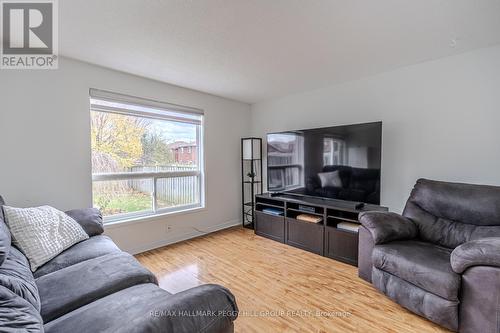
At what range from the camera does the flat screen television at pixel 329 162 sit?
266cm

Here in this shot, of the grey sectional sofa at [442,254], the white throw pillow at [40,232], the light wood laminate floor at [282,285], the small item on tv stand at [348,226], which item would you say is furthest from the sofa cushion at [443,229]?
the white throw pillow at [40,232]

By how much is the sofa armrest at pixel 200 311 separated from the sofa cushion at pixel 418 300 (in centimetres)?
152

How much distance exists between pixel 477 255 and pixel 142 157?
334cm

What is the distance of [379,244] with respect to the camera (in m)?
2.05

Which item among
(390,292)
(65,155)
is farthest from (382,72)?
(65,155)

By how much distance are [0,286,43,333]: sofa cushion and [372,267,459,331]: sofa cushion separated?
7.14ft

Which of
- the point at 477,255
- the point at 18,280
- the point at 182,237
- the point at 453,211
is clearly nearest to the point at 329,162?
the point at 453,211

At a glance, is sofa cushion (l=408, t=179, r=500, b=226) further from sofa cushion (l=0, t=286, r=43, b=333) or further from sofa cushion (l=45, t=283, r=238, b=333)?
sofa cushion (l=0, t=286, r=43, b=333)

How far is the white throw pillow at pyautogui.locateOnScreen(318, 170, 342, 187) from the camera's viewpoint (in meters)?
2.96

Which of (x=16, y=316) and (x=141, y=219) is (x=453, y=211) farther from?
(x=141, y=219)

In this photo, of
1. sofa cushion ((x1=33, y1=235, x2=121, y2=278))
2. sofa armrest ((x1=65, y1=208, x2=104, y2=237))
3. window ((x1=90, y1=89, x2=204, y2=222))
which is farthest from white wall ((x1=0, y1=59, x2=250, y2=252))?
sofa cushion ((x1=33, y1=235, x2=121, y2=278))

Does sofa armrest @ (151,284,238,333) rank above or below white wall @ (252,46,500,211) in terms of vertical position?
below

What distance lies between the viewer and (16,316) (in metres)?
0.78

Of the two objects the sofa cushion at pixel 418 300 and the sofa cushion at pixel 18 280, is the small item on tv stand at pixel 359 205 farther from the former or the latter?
the sofa cushion at pixel 18 280
